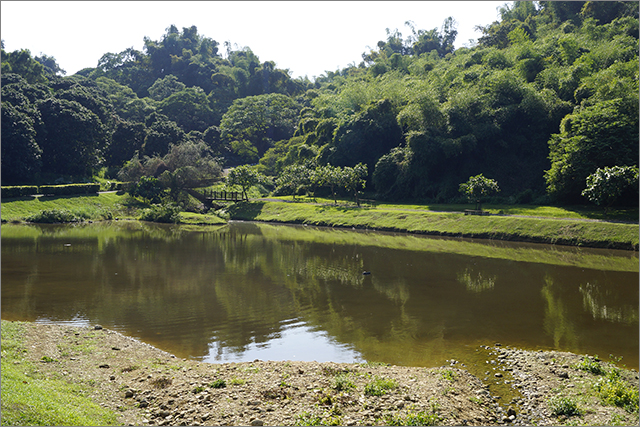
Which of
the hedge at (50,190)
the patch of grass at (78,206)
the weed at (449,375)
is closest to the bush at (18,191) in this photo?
the hedge at (50,190)

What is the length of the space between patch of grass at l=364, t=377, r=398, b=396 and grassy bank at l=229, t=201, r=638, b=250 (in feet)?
96.7

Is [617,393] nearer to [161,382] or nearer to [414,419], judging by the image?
[414,419]

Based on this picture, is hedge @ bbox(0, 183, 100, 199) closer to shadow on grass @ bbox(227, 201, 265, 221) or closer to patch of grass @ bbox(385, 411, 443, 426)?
shadow on grass @ bbox(227, 201, 265, 221)

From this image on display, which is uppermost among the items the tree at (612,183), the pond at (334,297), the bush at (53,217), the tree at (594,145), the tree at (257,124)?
the tree at (257,124)

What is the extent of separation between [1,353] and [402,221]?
37725 millimetres

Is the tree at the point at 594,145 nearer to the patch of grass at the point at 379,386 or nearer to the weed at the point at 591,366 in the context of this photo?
the weed at the point at 591,366

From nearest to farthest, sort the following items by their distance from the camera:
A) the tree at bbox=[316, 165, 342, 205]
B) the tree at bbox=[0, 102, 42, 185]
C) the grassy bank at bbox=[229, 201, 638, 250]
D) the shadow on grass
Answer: the grassy bank at bbox=[229, 201, 638, 250] → the tree at bbox=[0, 102, 42, 185] → the tree at bbox=[316, 165, 342, 205] → the shadow on grass

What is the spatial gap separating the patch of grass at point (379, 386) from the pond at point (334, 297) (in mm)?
2585

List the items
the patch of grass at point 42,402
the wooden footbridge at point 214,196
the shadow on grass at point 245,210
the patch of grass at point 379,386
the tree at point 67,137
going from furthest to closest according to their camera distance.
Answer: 1. the tree at point 67,137
2. the wooden footbridge at point 214,196
3. the shadow on grass at point 245,210
4. the patch of grass at point 379,386
5. the patch of grass at point 42,402

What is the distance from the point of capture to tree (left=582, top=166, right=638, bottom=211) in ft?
120

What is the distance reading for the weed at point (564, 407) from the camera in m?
9.00

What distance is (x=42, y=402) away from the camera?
7.83 m

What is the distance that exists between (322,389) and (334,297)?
1003cm

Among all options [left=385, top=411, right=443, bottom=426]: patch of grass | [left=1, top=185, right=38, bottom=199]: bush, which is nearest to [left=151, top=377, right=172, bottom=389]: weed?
[left=385, top=411, right=443, bottom=426]: patch of grass
